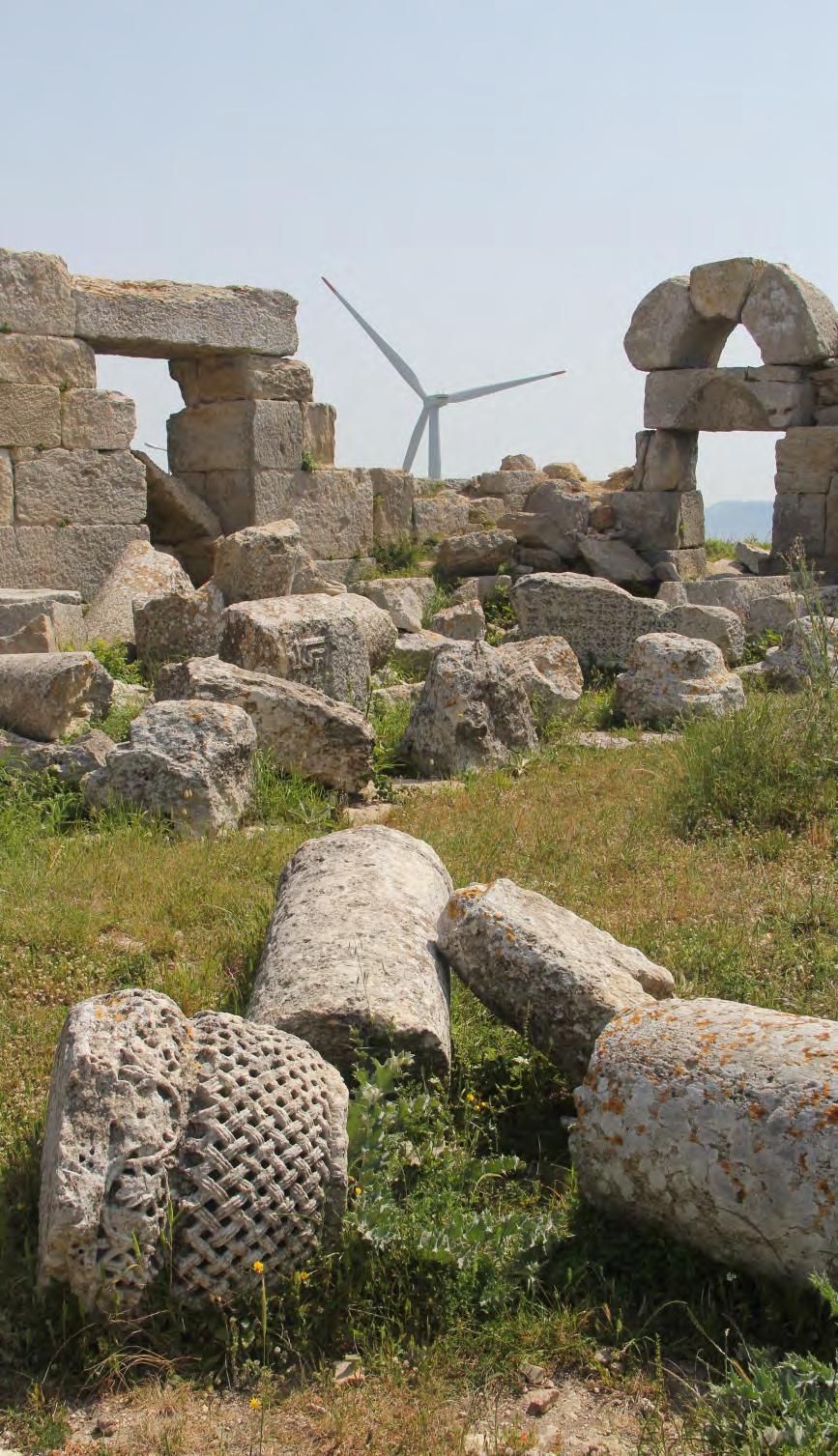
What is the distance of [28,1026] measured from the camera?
14.3ft

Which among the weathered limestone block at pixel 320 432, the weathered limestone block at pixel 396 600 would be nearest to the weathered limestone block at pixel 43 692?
the weathered limestone block at pixel 396 600

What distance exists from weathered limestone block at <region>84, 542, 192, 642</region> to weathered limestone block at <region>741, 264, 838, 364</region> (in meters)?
6.85

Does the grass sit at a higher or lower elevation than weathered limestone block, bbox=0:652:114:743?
lower

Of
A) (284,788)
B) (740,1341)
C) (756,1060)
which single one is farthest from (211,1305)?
(284,788)

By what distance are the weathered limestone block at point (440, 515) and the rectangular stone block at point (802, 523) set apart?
328 centimetres

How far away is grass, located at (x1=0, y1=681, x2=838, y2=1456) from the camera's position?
296 centimetres

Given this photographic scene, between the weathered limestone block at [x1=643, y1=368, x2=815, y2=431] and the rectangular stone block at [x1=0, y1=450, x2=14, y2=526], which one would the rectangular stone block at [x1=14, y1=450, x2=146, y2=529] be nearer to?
the rectangular stone block at [x1=0, y1=450, x2=14, y2=526]

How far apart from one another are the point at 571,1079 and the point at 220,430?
910 cm

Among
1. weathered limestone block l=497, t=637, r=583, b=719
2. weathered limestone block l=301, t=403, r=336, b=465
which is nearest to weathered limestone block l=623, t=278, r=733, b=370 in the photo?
weathered limestone block l=301, t=403, r=336, b=465

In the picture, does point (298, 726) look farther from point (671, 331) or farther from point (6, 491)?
point (671, 331)

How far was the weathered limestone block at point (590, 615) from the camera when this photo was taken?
35.8ft

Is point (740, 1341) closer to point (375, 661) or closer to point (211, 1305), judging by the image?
point (211, 1305)

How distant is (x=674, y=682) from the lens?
30.1 ft

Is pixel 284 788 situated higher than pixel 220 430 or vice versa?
pixel 220 430
